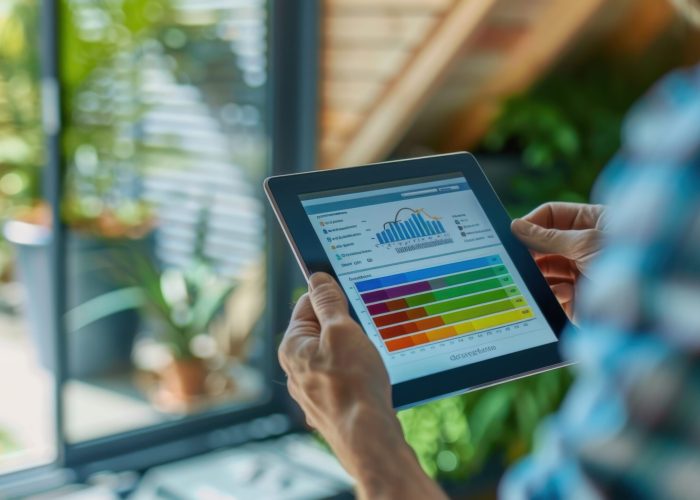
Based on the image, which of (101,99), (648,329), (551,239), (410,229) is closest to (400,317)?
(410,229)

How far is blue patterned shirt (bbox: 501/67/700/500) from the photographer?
451mm

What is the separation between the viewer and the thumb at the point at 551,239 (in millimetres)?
1165

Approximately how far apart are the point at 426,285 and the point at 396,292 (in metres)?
→ 0.04

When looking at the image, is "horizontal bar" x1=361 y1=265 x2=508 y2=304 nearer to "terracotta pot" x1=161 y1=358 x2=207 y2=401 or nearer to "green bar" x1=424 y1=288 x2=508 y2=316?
"green bar" x1=424 y1=288 x2=508 y2=316

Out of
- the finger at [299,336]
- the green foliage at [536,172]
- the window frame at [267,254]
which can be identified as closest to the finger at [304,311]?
the finger at [299,336]

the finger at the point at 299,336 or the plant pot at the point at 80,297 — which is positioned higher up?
the finger at the point at 299,336

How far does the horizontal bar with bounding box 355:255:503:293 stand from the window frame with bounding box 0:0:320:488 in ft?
5.49

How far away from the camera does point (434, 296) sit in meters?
1.04

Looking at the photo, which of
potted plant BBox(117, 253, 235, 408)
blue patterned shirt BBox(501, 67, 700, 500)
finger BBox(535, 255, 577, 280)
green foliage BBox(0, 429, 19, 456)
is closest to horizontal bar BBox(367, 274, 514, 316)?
finger BBox(535, 255, 577, 280)

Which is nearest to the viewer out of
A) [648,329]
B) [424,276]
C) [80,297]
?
[648,329]

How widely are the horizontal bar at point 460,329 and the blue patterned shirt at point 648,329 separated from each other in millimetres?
492

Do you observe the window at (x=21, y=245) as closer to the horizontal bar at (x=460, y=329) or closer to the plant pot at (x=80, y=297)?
the plant pot at (x=80, y=297)

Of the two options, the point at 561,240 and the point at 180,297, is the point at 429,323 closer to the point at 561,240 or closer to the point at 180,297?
the point at 561,240

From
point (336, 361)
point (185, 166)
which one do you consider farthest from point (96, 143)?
point (336, 361)
